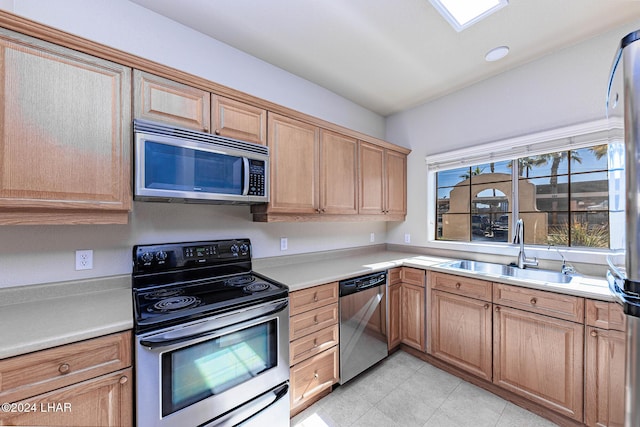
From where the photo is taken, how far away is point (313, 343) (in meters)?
1.85

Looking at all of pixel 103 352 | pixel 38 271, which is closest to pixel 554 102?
pixel 103 352

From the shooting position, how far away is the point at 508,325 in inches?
75.1

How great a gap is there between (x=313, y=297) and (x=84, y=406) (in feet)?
4.06

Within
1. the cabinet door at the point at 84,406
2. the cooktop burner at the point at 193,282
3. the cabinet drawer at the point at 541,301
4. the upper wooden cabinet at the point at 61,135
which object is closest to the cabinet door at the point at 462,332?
the cabinet drawer at the point at 541,301

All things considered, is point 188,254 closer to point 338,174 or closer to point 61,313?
point 61,313

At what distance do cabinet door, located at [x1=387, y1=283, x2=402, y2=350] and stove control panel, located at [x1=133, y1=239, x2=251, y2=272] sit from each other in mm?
1401

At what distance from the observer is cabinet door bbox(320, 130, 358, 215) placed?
2.34 metres

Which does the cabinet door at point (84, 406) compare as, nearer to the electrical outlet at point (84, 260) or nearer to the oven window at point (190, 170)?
the electrical outlet at point (84, 260)

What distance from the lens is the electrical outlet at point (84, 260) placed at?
4.96 feet

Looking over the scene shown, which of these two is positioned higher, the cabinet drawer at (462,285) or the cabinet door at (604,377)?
the cabinet drawer at (462,285)

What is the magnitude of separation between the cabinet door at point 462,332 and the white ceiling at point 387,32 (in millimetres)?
2073

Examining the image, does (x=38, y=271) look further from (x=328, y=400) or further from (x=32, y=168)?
(x=328, y=400)

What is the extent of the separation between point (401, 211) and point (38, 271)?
315 cm

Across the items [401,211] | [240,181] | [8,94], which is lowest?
[401,211]
